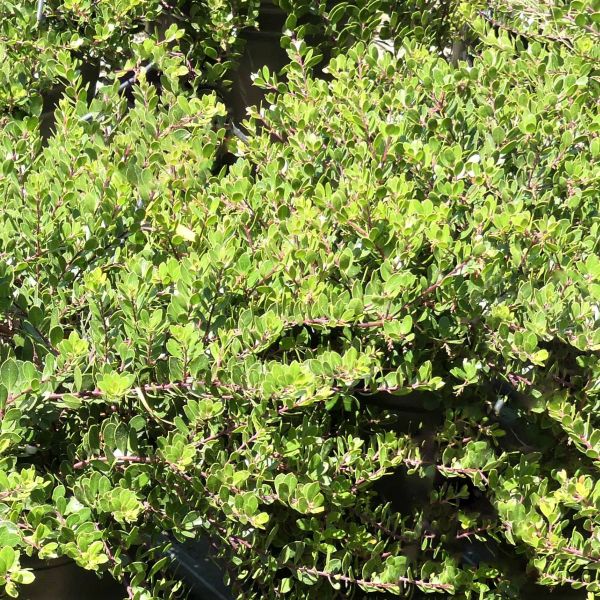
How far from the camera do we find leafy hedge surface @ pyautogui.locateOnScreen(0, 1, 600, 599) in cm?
173

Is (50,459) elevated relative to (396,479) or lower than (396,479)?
elevated

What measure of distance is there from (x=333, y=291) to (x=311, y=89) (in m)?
1.03

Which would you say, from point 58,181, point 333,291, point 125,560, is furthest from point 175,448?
point 58,181

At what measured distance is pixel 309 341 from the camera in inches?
81.8

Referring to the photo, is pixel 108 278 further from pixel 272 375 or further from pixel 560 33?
pixel 560 33

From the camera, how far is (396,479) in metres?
2.46

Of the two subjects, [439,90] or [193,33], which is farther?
[193,33]

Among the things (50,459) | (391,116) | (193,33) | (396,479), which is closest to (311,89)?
(391,116)

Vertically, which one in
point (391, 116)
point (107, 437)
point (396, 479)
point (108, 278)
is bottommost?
point (396, 479)

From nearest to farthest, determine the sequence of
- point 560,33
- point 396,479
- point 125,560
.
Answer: point 125,560, point 396,479, point 560,33

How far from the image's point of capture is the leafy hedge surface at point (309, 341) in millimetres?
1733

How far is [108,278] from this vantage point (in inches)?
77.8

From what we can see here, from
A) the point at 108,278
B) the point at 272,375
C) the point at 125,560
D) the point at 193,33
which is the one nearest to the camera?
the point at 272,375

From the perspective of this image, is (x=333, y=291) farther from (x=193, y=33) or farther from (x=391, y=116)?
(x=193, y=33)
